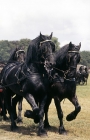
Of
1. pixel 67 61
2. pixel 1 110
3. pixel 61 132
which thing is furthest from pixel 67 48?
pixel 1 110

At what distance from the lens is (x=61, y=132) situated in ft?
23.5

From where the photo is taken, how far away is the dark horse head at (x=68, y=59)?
674 cm

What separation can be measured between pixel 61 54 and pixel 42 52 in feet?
2.22

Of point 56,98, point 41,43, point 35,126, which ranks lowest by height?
point 35,126

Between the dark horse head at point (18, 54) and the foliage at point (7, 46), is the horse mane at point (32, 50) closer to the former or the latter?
the dark horse head at point (18, 54)

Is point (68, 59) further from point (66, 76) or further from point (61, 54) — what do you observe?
point (66, 76)

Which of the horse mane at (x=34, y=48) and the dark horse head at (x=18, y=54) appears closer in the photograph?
the horse mane at (x=34, y=48)

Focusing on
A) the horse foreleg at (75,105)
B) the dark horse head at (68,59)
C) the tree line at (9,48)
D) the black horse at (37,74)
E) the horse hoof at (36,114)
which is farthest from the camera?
the tree line at (9,48)

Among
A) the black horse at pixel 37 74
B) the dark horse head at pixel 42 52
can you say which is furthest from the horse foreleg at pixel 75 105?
the dark horse head at pixel 42 52

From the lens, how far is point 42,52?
6691 millimetres

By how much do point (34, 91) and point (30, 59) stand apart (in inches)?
34.5

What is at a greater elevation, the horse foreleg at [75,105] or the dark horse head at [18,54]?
the dark horse head at [18,54]

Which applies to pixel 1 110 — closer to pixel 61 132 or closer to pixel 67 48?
pixel 61 132

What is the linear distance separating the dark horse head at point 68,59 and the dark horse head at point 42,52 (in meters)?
0.38
